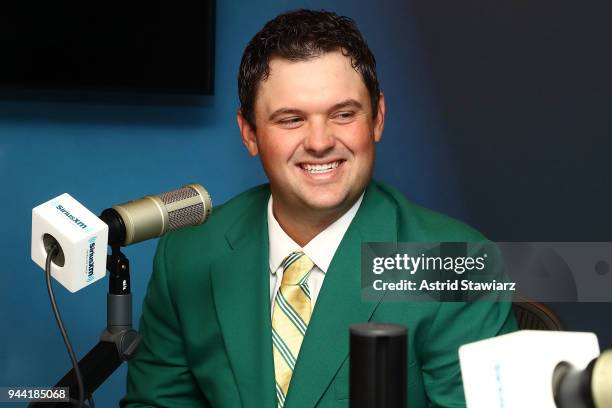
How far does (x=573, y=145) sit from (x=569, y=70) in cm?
22

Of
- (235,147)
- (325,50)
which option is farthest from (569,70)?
(325,50)

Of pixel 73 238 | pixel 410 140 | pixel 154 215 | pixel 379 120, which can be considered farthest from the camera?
pixel 410 140

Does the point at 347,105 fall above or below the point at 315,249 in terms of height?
above

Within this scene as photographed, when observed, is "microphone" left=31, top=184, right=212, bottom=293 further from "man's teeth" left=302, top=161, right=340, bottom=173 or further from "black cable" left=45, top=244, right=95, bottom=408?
"man's teeth" left=302, top=161, right=340, bottom=173

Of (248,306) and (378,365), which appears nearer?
(378,365)

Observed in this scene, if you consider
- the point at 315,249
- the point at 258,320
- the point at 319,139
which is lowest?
the point at 258,320

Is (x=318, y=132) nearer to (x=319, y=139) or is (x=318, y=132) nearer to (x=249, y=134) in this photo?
(x=319, y=139)

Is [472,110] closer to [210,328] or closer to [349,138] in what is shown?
[349,138]

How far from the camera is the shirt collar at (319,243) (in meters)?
1.72

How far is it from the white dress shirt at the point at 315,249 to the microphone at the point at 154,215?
0.39 m

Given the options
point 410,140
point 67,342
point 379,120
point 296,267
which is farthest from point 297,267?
point 410,140

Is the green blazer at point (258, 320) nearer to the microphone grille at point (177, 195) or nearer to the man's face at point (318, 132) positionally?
the man's face at point (318, 132)

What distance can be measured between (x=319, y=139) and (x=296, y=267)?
249 millimetres

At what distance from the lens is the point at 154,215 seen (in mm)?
1256
